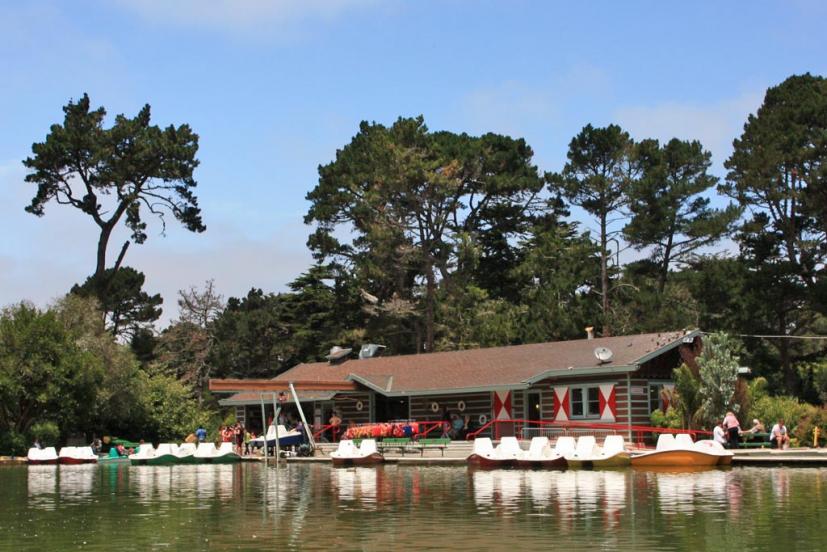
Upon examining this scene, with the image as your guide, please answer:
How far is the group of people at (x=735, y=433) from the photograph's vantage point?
2931cm

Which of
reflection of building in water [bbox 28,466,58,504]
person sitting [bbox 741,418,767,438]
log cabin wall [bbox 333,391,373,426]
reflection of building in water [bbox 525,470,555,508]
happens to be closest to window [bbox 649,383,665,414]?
person sitting [bbox 741,418,767,438]

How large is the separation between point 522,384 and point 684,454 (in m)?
11.8

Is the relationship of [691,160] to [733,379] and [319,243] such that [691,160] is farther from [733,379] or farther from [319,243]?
[733,379]

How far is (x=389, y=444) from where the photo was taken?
3566 centimetres

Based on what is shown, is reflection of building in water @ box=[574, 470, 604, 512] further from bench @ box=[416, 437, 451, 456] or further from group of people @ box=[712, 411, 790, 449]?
bench @ box=[416, 437, 451, 456]

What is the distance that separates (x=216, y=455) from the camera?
37.6m

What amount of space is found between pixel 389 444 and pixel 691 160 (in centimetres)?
2835

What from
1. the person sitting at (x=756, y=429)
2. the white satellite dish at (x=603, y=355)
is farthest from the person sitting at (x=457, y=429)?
the person sitting at (x=756, y=429)

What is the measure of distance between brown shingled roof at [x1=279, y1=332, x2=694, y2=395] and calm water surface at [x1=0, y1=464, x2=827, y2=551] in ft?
37.0

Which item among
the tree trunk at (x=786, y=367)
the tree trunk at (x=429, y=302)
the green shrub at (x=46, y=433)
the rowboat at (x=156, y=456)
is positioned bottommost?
the rowboat at (x=156, y=456)

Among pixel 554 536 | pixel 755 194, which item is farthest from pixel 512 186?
pixel 554 536

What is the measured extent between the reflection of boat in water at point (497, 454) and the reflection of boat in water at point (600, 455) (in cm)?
178

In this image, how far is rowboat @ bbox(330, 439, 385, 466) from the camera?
107 feet

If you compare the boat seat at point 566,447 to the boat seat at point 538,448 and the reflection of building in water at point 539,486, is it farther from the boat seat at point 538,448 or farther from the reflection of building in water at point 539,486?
the reflection of building in water at point 539,486
